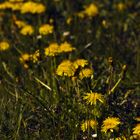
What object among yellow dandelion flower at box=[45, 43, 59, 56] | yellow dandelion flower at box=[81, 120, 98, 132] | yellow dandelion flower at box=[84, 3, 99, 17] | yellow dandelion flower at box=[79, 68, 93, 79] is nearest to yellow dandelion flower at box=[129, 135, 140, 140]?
yellow dandelion flower at box=[81, 120, 98, 132]

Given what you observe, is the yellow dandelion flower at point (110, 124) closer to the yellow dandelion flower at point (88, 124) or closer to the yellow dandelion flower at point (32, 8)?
the yellow dandelion flower at point (88, 124)

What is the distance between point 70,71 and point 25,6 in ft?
4.02

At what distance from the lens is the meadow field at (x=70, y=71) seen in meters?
3.02

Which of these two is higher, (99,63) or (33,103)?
(99,63)

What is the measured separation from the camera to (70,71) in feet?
10.3

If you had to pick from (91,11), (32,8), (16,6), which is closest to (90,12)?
(91,11)

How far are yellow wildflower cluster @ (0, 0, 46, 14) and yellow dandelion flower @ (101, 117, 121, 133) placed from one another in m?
1.49

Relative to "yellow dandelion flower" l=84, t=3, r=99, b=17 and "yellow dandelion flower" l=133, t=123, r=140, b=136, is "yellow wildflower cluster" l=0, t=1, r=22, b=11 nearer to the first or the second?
"yellow dandelion flower" l=84, t=3, r=99, b=17

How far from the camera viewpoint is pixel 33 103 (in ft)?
10.7

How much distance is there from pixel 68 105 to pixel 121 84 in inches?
17.9

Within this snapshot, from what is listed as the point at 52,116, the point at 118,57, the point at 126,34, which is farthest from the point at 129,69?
the point at 52,116

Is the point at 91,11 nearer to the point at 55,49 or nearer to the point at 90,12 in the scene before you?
the point at 90,12

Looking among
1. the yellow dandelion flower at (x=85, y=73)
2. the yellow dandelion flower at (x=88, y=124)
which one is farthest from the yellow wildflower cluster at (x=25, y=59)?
the yellow dandelion flower at (x=88, y=124)

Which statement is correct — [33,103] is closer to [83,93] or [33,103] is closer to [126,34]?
[83,93]
